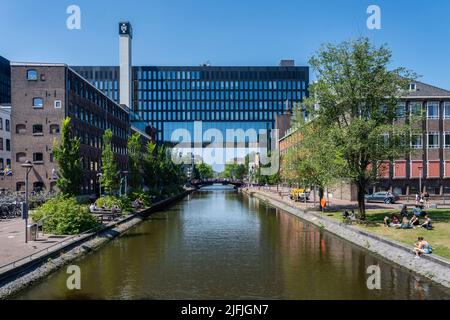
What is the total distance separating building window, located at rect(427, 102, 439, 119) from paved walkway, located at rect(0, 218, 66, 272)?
55142mm

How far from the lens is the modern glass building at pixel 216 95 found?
179000mm

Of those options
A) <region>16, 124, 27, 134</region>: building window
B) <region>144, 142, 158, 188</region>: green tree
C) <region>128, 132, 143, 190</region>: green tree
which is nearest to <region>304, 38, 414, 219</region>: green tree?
<region>128, 132, 143, 190</region>: green tree

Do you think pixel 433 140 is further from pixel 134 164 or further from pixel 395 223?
pixel 134 164

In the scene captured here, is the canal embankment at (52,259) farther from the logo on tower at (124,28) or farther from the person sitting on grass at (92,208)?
the logo on tower at (124,28)

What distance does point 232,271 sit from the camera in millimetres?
23781

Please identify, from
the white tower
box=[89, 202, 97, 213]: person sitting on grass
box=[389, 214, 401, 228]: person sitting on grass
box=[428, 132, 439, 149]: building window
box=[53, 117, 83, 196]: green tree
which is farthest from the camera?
the white tower

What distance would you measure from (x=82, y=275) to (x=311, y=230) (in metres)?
23.9

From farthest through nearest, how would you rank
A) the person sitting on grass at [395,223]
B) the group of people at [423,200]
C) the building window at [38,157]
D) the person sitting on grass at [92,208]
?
the building window at [38,157], the group of people at [423,200], the person sitting on grass at [92,208], the person sitting on grass at [395,223]

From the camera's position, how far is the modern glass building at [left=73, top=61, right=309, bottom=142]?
179m

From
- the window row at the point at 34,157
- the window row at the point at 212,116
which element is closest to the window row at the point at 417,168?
the window row at the point at 34,157

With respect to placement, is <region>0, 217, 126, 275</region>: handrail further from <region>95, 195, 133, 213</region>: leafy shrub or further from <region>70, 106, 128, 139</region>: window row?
<region>70, 106, 128, 139</region>: window row

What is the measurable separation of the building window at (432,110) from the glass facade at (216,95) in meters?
117

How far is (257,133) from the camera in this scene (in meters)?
182

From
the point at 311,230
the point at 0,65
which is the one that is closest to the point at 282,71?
the point at 0,65
